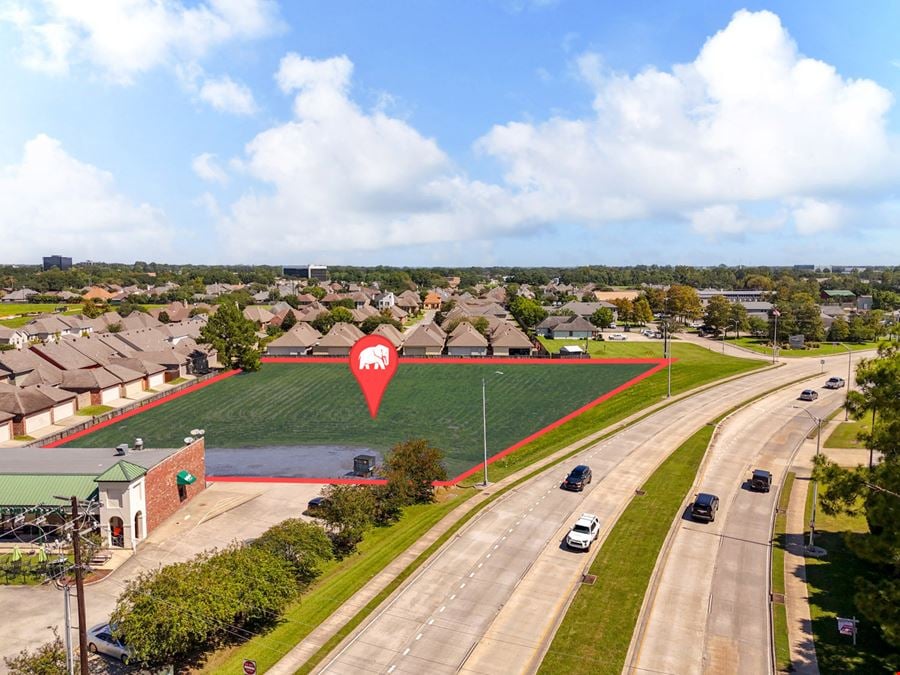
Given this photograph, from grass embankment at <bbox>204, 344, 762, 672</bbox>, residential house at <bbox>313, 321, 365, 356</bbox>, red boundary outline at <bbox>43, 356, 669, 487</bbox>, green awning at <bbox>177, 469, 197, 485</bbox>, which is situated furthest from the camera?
residential house at <bbox>313, 321, 365, 356</bbox>

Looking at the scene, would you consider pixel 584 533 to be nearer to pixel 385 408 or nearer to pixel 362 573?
pixel 362 573

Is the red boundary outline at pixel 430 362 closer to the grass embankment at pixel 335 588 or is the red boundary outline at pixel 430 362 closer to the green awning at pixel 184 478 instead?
the grass embankment at pixel 335 588

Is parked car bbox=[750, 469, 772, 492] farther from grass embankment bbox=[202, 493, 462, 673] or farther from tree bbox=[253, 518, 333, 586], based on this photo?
tree bbox=[253, 518, 333, 586]

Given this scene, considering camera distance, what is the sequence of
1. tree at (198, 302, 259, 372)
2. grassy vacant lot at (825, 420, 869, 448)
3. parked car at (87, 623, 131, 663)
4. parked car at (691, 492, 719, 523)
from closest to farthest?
parked car at (87, 623, 131, 663) < parked car at (691, 492, 719, 523) < grassy vacant lot at (825, 420, 869, 448) < tree at (198, 302, 259, 372)

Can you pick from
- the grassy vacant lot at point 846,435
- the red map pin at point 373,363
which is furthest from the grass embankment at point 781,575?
the red map pin at point 373,363

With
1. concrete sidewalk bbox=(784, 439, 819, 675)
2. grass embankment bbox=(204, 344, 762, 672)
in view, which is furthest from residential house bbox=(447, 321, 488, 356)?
concrete sidewalk bbox=(784, 439, 819, 675)

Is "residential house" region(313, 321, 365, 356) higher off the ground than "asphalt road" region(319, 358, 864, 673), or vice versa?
"residential house" region(313, 321, 365, 356)

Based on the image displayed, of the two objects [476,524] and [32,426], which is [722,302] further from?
[32,426]
